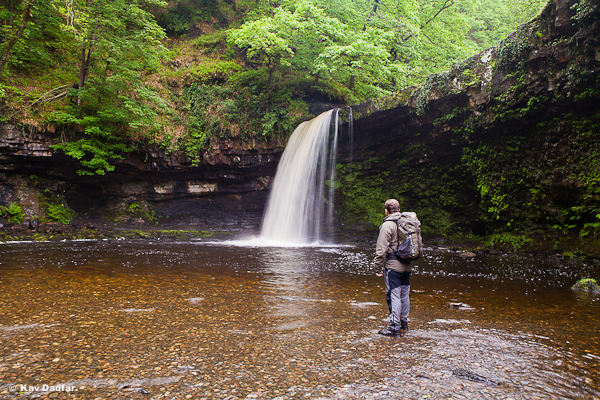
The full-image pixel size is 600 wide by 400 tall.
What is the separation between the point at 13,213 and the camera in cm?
1553

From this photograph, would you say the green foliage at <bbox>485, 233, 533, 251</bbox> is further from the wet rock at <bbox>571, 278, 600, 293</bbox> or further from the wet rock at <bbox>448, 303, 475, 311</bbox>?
the wet rock at <bbox>448, 303, 475, 311</bbox>

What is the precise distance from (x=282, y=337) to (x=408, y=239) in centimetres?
202

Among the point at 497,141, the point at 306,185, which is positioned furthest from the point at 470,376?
the point at 306,185

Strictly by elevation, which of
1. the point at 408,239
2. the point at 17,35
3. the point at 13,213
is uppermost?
the point at 17,35

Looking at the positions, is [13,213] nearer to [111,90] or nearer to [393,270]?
[111,90]

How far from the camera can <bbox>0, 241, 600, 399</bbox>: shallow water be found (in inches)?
109

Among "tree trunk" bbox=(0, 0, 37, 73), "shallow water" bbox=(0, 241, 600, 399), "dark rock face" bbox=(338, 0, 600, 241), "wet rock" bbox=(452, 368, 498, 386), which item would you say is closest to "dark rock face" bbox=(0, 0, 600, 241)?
"dark rock face" bbox=(338, 0, 600, 241)

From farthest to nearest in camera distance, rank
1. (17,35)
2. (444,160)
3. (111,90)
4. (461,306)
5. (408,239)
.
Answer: (111,90)
(444,160)
(17,35)
(461,306)
(408,239)

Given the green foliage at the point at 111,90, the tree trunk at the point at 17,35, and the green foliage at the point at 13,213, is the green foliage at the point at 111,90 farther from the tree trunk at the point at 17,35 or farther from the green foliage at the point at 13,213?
the green foliage at the point at 13,213

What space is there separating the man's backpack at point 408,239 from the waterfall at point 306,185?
13229 mm

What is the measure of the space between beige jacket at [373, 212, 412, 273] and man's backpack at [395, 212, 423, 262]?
6 cm

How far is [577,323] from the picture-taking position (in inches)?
182

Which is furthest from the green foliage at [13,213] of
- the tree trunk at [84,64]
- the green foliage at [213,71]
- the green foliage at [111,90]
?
the green foliage at [213,71]

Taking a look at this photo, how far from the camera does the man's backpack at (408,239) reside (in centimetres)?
423
